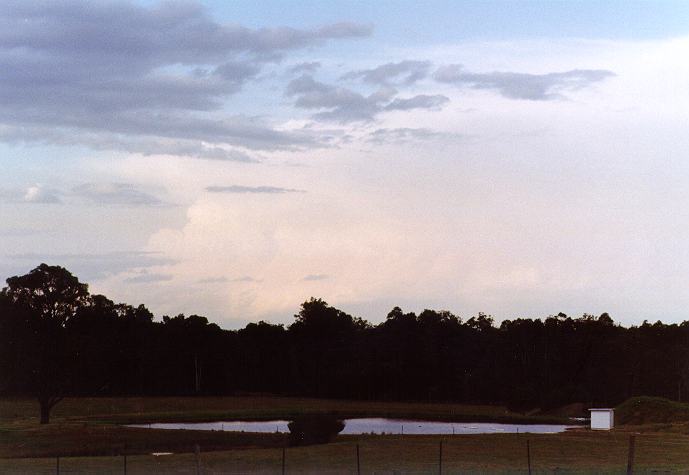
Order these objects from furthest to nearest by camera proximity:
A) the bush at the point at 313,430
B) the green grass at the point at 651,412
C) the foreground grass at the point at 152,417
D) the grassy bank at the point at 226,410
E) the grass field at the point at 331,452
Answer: the grassy bank at the point at 226,410 → the green grass at the point at 651,412 → the bush at the point at 313,430 → the foreground grass at the point at 152,417 → the grass field at the point at 331,452

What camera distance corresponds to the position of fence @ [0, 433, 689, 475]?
5819 centimetres

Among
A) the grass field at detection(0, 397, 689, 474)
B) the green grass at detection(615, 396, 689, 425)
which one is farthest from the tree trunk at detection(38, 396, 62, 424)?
the green grass at detection(615, 396, 689, 425)

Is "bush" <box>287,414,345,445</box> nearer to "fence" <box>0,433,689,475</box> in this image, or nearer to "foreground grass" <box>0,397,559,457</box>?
"foreground grass" <box>0,397,559,457</box>

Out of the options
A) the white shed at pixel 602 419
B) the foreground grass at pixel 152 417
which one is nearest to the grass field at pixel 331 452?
the foreground grass at pixel 152 417

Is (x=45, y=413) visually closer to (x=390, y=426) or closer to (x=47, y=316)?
(x=47, y=316)

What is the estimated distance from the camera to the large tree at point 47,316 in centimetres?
12238

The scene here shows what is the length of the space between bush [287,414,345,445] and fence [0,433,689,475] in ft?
20.8

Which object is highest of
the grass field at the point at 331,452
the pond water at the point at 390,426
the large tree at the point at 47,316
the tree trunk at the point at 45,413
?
the large tree at the point at 47,316

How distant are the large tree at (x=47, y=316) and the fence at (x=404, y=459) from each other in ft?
170

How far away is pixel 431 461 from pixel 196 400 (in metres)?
128

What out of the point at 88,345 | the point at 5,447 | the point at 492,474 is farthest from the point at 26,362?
the point at 492,474

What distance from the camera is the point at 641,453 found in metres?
72.2

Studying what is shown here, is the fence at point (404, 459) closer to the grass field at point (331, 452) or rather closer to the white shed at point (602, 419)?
the grass field at point (331, 452)

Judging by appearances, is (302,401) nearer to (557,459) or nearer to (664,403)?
(664,403)
